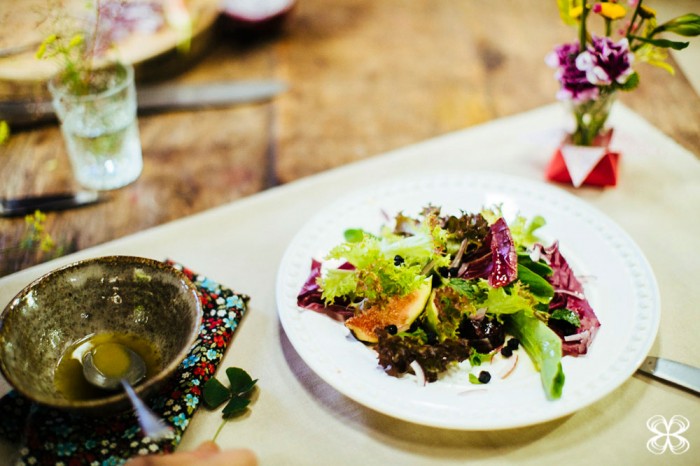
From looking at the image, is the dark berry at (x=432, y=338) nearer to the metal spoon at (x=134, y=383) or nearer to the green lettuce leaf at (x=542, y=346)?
the green lettuce leaf at (x=542, y=346)

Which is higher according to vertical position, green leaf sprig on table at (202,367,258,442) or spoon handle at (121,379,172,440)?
spoon handle at (121,379,172,440)

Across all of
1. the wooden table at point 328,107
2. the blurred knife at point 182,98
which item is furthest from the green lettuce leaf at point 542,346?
the blurred knife at point 182,98

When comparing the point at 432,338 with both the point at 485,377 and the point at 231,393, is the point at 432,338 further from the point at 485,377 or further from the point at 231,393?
the point at 231,393

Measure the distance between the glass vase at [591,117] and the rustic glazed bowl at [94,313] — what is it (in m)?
1.22

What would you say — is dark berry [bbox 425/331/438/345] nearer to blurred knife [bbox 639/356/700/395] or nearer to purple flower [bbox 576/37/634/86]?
blurred knife [bbox 639/356/700/395]

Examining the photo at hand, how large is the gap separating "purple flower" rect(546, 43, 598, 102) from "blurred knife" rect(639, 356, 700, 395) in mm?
761

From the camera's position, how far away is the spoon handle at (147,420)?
42.6 inches

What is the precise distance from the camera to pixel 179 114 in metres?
2.51

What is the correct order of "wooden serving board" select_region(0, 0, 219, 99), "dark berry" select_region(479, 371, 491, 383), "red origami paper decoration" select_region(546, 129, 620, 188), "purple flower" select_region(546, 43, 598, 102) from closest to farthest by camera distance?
"dark berry" select_region(479, 371, 491, 383) < "purple flower" select_region(546, 43, 598, 102) < "red origami paper decoration" select_region(546, 129, 620, 188) < "wooden serving board" select_region(0, 0, 219, 99)

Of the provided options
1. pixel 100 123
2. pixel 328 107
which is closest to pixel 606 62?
pixel 328 107

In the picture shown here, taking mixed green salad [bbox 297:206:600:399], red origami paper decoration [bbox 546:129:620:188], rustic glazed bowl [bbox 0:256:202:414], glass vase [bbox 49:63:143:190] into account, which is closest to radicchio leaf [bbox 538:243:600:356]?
mixed green salad [bbox 297:206:600:399]

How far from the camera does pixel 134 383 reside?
1.18 m

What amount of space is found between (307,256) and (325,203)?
0.36 metres

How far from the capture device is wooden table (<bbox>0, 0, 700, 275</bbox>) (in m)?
2.07
